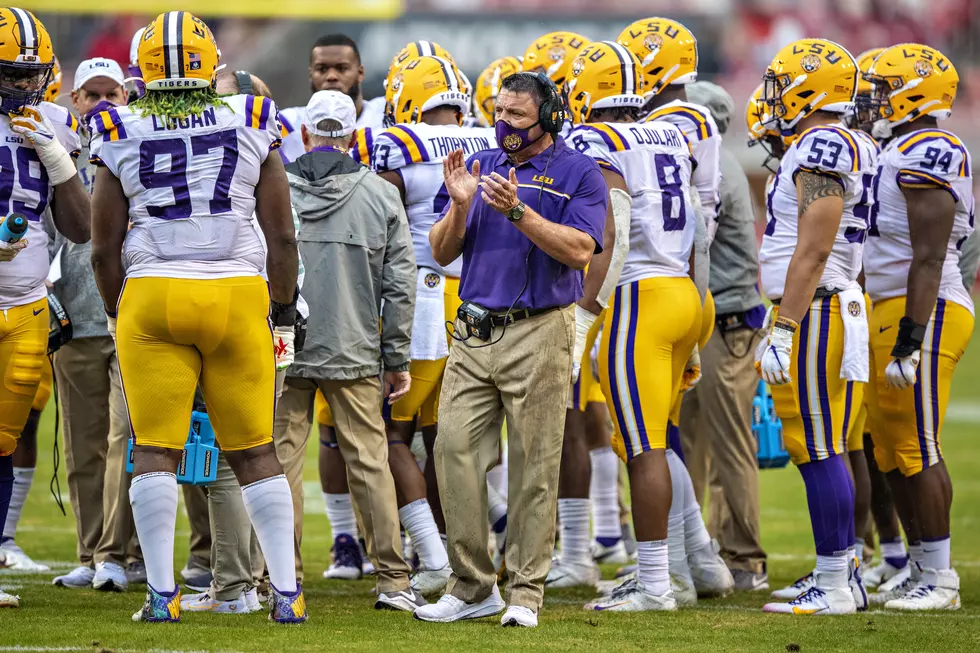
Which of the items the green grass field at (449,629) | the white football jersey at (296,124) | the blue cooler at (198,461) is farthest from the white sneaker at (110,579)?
the white football jersey at (296,124)

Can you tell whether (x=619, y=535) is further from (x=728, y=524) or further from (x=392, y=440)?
(x=392, y=440)

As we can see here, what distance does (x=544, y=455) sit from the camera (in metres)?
5.20

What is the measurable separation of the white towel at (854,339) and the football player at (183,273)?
7.70 feet

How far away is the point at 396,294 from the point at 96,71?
1.91 m

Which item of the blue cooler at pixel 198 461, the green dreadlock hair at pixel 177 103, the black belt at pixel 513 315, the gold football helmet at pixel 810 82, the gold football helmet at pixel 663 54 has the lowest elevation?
the blue cooler at pixel 198 461

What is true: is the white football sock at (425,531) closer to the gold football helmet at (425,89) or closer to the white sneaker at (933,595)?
the gold football helmet at (425,89)

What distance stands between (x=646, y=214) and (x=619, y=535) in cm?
245

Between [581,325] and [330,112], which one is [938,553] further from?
[330,112]

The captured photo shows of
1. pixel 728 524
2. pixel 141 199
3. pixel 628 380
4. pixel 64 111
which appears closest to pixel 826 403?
pixel 628 380

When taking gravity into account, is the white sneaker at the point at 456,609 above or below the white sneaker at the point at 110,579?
above

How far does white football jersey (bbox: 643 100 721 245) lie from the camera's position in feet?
20.9

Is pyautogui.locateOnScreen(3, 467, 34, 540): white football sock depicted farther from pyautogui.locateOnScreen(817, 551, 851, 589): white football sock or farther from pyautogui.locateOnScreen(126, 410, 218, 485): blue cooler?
pyautogui.locateOnScreen(817, 551, 851, 589): white football sock

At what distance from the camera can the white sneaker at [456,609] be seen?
5.23 meters

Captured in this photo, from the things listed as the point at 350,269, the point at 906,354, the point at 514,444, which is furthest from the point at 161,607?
the point at 906,354
